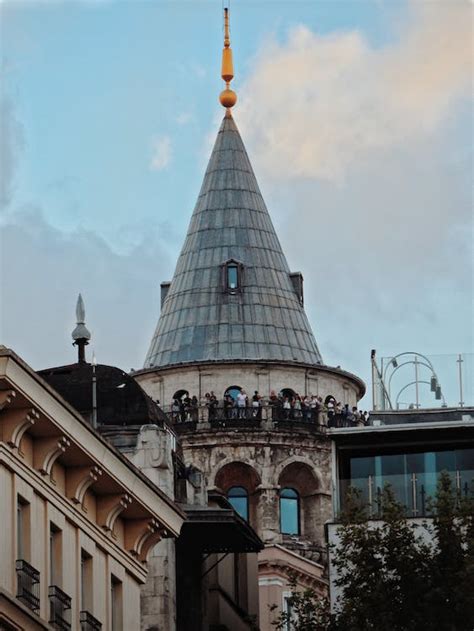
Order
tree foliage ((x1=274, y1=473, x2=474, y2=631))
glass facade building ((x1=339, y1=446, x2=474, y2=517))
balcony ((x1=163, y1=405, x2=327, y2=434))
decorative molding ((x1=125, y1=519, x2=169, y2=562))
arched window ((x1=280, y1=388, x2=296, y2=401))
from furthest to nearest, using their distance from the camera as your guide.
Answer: arched window ((x1=280, y1=388, x2=296, y2=401)) → balcony ((x1=163, y1=405, x2=327, y2=434)) → glass facade building ((x1=339, y1=446, x2=474, y2=517)) → tree foliage ((x1=274, y1=473, x2=474, y2=631)) → decorative molding ((x1=125, y1=519, x2=169, y2=562))

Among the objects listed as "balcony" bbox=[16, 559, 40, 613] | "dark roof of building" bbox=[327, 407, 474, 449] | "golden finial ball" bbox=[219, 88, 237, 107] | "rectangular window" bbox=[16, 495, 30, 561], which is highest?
"golden finial ball" bbox=[219, 88, 237, 107]

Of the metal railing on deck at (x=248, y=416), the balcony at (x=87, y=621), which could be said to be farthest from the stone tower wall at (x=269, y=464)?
the balcony at (x=87, y=621)

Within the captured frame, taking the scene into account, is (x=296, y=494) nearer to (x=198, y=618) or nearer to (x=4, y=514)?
(x=198, y=618)

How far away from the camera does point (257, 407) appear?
118562 millimetres

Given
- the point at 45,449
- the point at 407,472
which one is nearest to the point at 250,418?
the point at 407,472

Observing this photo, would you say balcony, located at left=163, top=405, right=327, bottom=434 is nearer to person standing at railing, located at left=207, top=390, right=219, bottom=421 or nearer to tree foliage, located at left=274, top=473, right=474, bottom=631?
person standing at railing, located at left=207, top=390, right=219, bottom=421

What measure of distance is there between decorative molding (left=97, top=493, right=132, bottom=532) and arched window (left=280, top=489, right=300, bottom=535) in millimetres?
68679

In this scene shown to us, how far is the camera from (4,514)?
145 feet

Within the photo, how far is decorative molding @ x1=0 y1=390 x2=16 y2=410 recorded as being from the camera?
44.1 meters

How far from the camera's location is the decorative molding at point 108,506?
4934 centimetres

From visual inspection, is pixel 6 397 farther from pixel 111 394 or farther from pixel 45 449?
pixel 111 394

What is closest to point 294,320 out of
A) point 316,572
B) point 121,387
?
point 316,572

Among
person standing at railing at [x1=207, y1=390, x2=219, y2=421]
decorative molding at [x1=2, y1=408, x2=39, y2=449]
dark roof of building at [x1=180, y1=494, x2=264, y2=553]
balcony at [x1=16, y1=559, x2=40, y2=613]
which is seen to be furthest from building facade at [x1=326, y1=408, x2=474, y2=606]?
person standing at railing at [x1=207, y1=390, x2=219, y2=421]

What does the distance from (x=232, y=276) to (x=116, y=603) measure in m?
73.7
